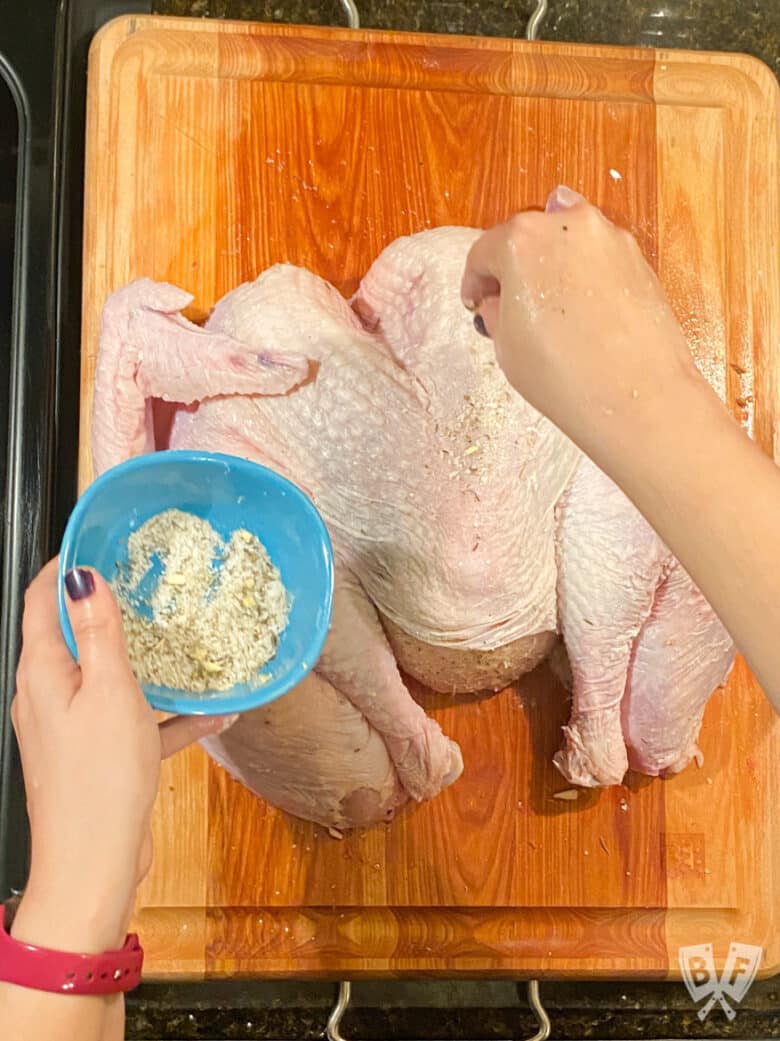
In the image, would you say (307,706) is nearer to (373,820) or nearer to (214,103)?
(373,820)

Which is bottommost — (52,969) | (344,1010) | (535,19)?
(344,1010)

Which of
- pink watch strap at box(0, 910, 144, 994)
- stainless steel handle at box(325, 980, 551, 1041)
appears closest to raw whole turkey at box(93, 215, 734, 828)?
stainless steel handle at box(325, 980, 551, 1041)

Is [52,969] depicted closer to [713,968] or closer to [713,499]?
[713,499]

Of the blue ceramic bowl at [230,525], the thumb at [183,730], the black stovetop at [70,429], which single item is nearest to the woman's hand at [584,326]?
the blue ceramic bowl at [230,525]

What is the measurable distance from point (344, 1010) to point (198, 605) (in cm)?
68

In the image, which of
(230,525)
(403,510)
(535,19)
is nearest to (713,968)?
(403,510)

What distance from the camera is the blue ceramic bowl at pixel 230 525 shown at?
0.96m

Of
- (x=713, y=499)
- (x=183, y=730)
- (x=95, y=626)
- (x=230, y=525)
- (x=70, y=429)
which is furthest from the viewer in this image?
(x=70, y=429)

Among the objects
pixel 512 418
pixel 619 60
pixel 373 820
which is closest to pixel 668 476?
pixel 512 418

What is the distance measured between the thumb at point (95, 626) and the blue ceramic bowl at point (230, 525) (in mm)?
100

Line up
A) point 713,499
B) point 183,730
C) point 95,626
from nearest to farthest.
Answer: point 713,499 → point 95,626 → point 183,730

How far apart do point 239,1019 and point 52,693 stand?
2.55 ft

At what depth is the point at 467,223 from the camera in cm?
130

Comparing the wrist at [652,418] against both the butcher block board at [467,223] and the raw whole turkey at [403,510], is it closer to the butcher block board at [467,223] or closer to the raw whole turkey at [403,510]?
the raw whole turkey at [403,510]
